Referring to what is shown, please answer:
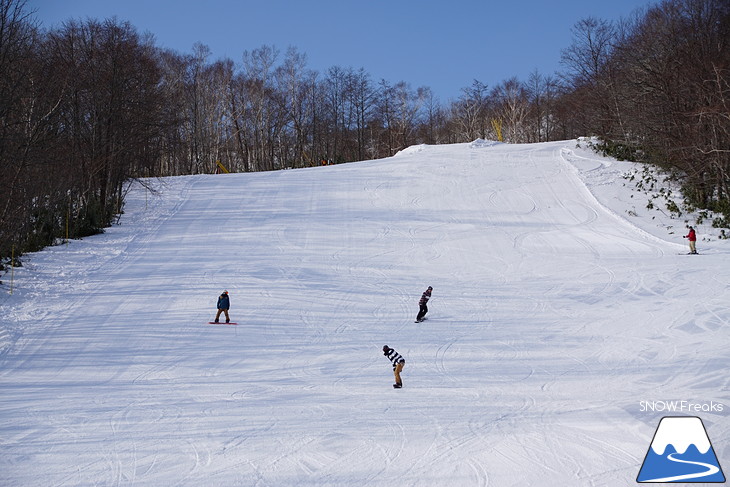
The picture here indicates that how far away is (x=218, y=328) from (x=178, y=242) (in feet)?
34.7

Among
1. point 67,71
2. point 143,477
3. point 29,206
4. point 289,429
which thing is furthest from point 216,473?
point 67,71

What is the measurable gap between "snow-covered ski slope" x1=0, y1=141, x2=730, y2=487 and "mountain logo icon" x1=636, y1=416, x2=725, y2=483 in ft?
0.76

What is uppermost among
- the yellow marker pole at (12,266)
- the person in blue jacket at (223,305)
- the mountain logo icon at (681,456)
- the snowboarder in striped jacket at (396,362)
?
the yellow marker pole at (12,266)

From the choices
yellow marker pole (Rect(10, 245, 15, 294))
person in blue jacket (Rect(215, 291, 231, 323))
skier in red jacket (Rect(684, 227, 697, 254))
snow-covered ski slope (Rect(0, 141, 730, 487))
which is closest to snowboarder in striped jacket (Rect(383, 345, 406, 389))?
snow-covered ski slope (Rect(0, 141, 730, 487))

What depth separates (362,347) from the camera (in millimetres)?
14836

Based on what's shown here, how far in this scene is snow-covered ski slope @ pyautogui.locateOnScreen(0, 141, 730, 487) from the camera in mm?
9102

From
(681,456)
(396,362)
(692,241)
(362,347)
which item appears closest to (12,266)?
(362,347)

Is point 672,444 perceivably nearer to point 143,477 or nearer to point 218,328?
point 143,477

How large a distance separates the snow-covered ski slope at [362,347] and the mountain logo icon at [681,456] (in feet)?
0.76

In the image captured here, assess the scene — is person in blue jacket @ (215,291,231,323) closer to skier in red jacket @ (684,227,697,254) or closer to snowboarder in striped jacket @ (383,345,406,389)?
snowboarder in striped jacket @ (383,345,406,389)

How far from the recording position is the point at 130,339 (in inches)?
595

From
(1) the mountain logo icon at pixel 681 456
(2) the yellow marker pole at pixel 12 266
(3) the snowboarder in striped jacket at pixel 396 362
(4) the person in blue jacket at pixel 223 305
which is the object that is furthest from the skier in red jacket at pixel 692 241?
(2) the yellow marker pole at pixel 12 266

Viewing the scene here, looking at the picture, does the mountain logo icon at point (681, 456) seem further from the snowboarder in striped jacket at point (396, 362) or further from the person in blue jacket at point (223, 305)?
the person in blue jacket at point (223, 305)

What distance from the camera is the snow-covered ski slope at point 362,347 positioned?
910cm
